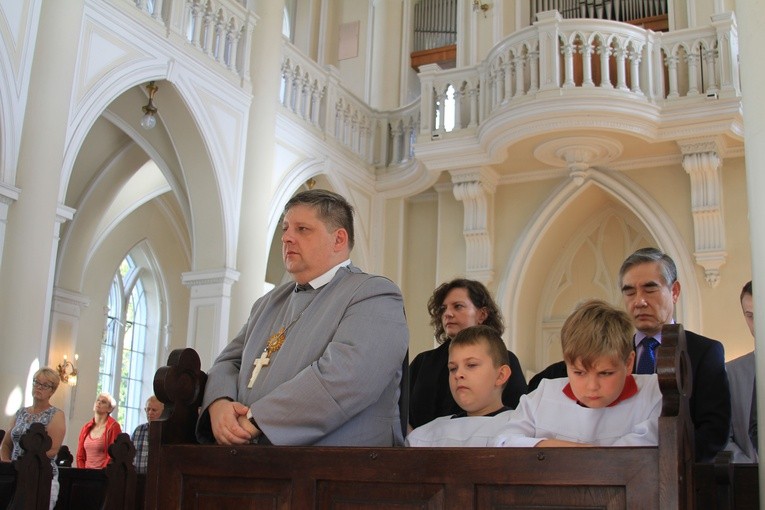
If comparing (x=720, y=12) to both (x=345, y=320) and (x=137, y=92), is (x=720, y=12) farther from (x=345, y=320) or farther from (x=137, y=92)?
(x=345, y=320)

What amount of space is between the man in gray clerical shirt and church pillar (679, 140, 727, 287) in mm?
7130

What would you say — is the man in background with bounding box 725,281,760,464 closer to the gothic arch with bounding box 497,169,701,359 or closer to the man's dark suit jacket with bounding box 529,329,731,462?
the man's dark suit jacket with bounding box 529,329,731,462

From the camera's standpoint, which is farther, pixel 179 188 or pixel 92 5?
pixel 179 188

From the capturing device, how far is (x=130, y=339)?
1354 cm

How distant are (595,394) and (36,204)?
5.24 metres

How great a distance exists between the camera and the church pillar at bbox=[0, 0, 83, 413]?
6.29 metres

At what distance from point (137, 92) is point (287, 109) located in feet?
5.52

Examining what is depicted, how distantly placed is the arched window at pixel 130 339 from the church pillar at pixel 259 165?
4877 mm

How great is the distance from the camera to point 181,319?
1385cm

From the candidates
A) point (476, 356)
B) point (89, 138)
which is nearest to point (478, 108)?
point (89, 138)

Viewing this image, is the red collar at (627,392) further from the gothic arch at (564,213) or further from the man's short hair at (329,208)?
the gothic arch at (564,213)

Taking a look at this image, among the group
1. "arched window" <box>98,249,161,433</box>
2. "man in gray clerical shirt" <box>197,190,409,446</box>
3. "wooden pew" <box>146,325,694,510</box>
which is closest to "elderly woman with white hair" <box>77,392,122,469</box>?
"arched window" <box>98,249,161,433</box>

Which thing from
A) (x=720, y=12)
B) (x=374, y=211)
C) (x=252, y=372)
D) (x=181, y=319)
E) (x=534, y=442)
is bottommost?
(x=534, y=442)

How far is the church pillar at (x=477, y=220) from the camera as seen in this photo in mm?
10297
